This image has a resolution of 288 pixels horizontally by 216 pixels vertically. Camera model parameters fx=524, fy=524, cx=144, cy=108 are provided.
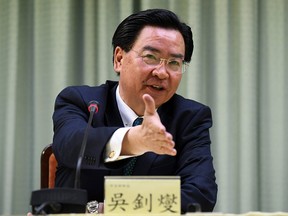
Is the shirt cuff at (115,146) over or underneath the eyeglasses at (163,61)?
underneath

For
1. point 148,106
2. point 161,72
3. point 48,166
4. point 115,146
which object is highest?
point 161,72

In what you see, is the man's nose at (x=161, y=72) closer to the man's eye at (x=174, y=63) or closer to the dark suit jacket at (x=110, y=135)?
the man's eye at (x=174, y=63)

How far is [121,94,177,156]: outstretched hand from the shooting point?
1.33 meters

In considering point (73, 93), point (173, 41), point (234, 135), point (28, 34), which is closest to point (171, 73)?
point (173, 41)

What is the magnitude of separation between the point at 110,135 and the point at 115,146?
0.11 ft

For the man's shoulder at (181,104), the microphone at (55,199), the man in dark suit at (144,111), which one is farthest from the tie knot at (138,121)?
the microphone at (55,199)

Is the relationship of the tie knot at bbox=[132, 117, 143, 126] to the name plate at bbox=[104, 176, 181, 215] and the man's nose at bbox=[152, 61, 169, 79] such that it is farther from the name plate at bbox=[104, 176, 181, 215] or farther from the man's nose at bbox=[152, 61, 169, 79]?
the name plate at bbox=[104, 176, 181, 215]

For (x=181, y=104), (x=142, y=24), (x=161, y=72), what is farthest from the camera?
(x=181, y=104)

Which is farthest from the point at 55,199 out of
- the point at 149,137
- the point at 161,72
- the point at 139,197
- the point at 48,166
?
the point at 48,166

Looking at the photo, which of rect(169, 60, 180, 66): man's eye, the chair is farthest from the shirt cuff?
the chair

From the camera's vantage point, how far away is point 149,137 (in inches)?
53.6

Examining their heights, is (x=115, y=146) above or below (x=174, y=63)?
below

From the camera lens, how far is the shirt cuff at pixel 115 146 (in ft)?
4.74

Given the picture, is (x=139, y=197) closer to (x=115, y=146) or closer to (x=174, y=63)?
(x=115, y=146)
